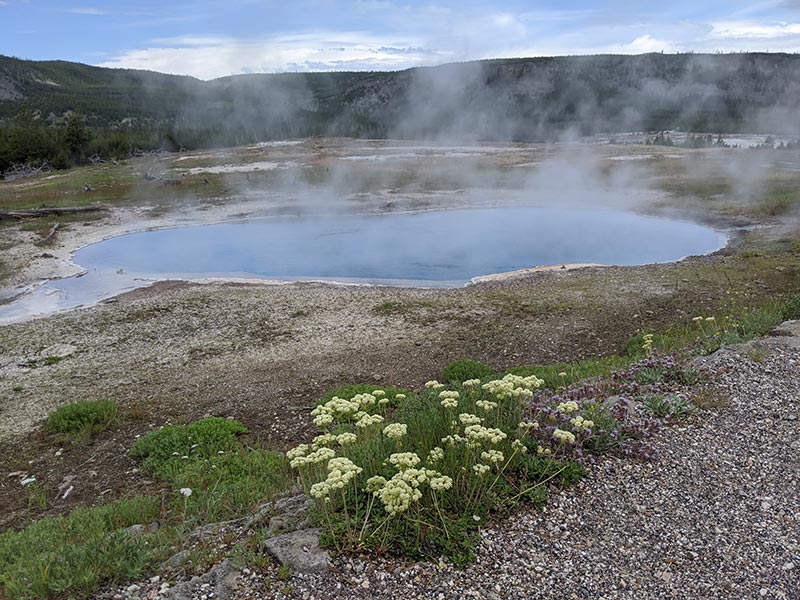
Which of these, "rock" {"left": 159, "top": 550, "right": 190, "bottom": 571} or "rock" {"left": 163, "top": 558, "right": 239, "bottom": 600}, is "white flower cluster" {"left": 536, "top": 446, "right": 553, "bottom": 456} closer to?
"rock" {"left": 163, "top": 558, "right": 239, "bottom": 600}

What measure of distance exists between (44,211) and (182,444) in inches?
1129

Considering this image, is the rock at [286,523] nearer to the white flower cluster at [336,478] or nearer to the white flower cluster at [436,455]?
the white flower cluster at [336,478]

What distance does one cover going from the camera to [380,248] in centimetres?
2475

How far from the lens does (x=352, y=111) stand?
100500 millimetres

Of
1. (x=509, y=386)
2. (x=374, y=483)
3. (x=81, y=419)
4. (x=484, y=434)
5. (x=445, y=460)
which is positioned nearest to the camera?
(x=374, y=483)

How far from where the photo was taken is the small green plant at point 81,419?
895cm

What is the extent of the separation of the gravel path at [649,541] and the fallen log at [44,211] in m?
32.4

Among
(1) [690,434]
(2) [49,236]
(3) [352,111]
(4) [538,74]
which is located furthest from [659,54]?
(1) [690,434]

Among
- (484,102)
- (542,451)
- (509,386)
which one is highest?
(484,102)

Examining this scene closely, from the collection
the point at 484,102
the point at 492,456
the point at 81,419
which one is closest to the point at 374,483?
the point at 492,456

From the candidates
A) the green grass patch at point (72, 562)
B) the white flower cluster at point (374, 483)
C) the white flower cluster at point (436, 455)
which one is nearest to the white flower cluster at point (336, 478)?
the white flower cluster at point (374, 483)

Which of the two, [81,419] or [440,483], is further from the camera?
[81,419]

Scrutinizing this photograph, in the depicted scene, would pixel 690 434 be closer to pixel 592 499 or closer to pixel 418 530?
pixel 592 499

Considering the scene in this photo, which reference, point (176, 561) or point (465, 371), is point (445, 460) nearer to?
point (176, 561)
